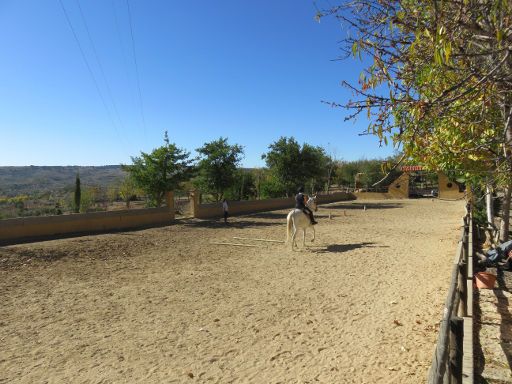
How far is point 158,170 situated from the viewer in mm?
22953

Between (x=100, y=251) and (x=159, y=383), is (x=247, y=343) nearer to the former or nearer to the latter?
(x=159, y=383)

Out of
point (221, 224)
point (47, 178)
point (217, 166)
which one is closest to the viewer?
point (221, 224)

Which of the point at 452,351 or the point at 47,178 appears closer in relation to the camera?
the point at 452,351

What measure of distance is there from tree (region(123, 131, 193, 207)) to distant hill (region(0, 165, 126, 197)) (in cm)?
4736

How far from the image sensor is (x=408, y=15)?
2979 mm

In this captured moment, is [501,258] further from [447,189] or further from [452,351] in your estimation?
[447,189]

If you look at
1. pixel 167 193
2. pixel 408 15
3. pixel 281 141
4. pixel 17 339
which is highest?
pixel 281 141

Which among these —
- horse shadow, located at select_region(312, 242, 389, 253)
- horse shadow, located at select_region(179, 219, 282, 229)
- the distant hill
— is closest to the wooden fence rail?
horse shadow, located at select_region(312, 242, 389, 253)

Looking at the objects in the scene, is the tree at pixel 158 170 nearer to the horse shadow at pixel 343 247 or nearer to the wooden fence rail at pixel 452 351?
the horse shadow at pixel 343 247

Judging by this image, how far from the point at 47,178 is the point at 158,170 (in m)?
78.1

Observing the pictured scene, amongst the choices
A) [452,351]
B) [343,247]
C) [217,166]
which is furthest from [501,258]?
[217,166]

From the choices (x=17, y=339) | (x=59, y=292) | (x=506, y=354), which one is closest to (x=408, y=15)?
(x=506, y=354)

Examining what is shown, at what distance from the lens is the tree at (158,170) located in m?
22.8

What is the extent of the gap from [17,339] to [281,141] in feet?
105
